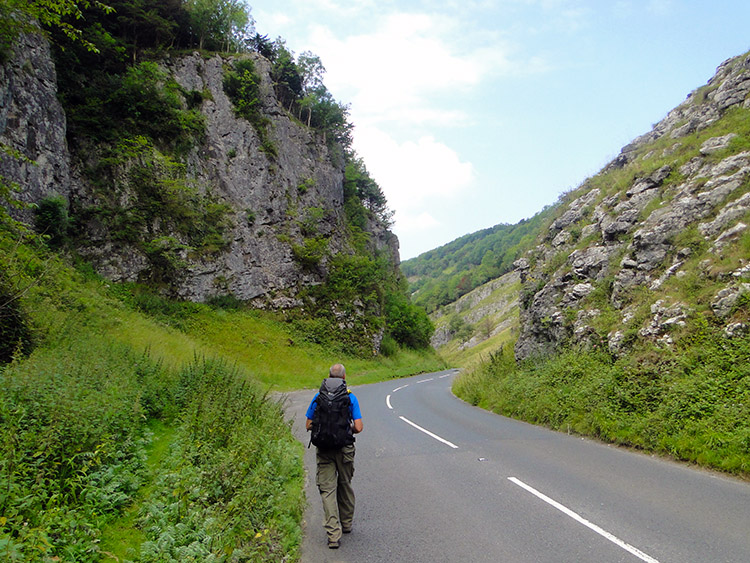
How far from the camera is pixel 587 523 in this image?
4.86 meters

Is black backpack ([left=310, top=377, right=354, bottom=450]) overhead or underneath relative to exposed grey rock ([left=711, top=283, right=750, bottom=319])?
underneath

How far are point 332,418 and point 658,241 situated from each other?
41.5 ft

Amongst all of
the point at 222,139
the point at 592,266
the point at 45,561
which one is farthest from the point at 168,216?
the point at 45,561

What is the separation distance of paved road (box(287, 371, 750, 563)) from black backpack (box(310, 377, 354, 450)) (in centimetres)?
112

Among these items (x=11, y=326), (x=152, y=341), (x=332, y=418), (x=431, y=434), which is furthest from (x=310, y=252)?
(x=332, y=418)

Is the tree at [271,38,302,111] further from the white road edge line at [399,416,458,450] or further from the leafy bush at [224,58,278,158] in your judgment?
the white road edge line at [399,416,458,450]

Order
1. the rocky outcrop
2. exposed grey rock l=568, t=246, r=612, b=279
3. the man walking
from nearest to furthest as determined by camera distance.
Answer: the man walking → exposed grey rock l=568, t=246, r=612, b=279 → the rocky outcrop

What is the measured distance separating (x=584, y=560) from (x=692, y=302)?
8.76 m

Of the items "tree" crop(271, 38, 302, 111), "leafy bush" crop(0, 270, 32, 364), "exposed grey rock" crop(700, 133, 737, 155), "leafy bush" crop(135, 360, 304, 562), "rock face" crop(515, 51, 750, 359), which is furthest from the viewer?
"tree" crop(271, 38, 302, 111)

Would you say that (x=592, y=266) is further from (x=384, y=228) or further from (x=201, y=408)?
(x=384, y=228)

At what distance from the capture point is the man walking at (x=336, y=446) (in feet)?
16.3

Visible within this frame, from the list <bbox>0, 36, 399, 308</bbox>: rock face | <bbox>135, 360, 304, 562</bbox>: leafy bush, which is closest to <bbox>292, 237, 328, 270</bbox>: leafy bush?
<bbox>0, 36, 399, 308</bbox>: rock face

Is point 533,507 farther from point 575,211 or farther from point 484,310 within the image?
point 484,310

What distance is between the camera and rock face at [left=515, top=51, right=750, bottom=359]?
1056 centimetres
